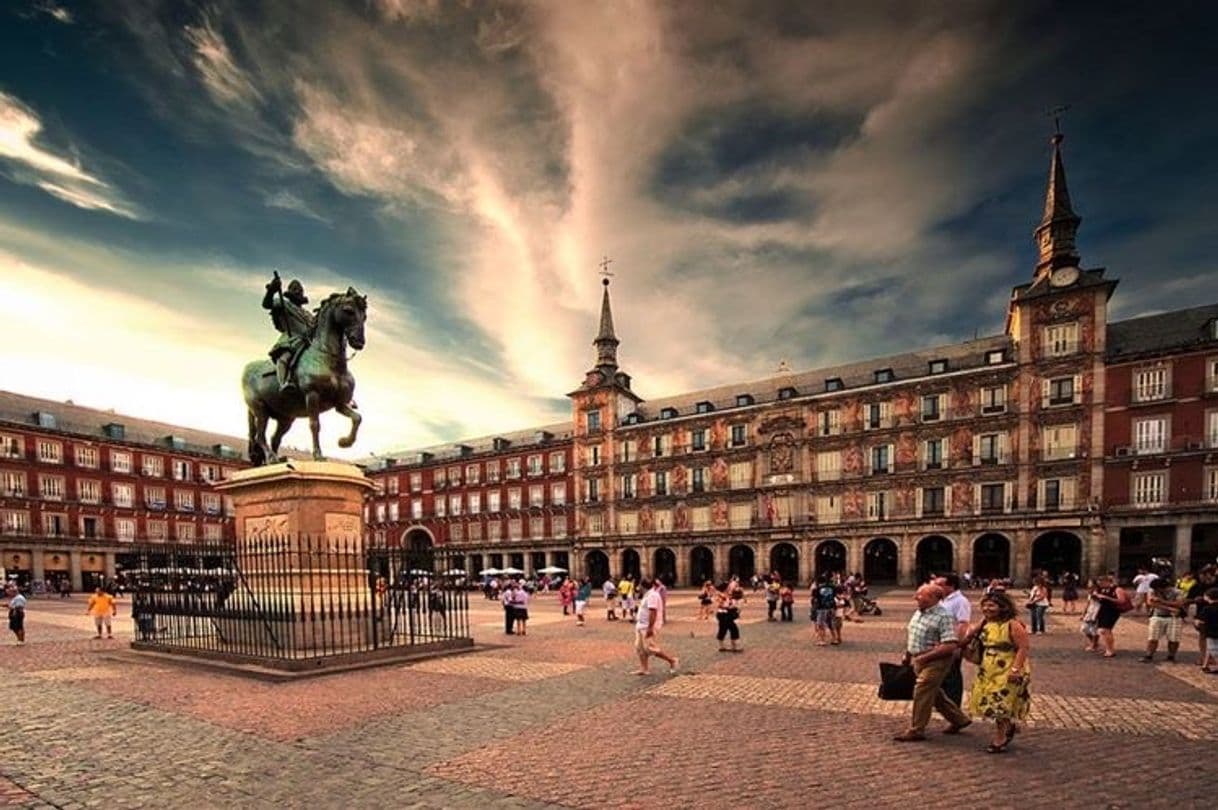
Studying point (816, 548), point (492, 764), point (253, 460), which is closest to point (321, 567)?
point (253, 460)

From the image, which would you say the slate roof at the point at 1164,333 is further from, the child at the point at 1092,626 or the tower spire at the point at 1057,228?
the child at the point at 1092,626

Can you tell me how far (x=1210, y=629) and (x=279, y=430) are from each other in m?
16.8

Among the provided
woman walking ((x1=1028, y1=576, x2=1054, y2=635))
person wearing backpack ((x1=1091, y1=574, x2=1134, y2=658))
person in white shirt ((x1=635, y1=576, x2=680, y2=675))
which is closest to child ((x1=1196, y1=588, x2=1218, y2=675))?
person wearing backpack ((x1=1091, y1=574, x2=1134, y2=658))

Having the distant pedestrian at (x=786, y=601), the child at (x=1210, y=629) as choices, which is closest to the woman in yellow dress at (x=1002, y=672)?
the child at (x=1210, y=629)

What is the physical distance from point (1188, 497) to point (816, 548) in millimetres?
19346

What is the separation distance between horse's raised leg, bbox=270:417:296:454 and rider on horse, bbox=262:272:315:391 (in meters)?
0.86

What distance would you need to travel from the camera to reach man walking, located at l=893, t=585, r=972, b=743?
5961 mm

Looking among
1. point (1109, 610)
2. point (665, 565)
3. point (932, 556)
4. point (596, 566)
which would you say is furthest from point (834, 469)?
point (1109, 610)

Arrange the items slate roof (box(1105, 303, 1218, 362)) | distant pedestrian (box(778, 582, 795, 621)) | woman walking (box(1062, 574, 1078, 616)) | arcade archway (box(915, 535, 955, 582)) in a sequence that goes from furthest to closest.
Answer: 1. arcade archway (box(915, 535, 955, 582))
2. slate roof (box(1105, 303, 1218, 362))
3. woman walking (box(1062, 574, 1078, 616))
4. distant pedestrian (box(778, 582, 795, 621))

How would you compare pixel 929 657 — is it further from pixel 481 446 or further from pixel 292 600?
pixel 481 446

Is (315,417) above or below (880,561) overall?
above

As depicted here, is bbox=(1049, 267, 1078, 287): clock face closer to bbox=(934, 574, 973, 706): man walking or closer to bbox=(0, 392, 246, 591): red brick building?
bbox=(934, 574, 973, 706): man walking

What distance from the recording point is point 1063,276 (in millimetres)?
35562

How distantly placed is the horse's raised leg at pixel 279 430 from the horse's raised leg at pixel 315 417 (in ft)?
3.62
